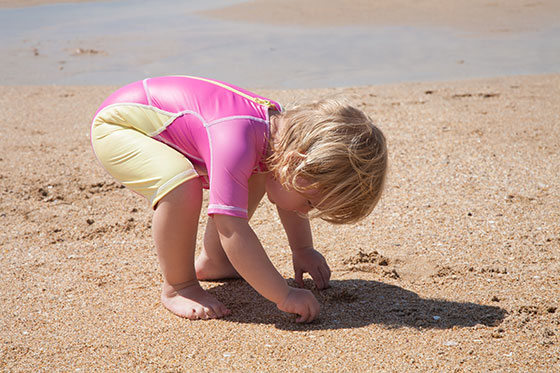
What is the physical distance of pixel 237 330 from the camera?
210cm

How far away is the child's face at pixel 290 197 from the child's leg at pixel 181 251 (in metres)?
0.25

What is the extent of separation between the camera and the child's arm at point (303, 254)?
2.36m

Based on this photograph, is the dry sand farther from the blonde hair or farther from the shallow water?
the shallow water

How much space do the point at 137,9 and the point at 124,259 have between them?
9506 millimetres

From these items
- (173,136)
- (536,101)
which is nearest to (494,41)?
(536,101)

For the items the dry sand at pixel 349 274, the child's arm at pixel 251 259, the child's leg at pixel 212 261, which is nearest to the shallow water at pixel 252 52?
the dry sand at pixel 349 274

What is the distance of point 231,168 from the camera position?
1939mm

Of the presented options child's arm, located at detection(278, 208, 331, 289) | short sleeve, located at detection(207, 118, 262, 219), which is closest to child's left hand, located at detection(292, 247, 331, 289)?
child's arm, located at detection(278, 208, 331, 289)

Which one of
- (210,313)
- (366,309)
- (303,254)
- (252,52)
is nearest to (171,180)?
(210,313)

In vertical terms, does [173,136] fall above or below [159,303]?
above

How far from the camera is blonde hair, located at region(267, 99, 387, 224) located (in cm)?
193

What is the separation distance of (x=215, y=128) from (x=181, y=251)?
0.44 meters

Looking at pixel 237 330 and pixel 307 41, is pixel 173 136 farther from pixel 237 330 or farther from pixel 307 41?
pixel 307 41

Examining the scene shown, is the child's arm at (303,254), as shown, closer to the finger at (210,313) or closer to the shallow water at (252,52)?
the finger at (210,313)
